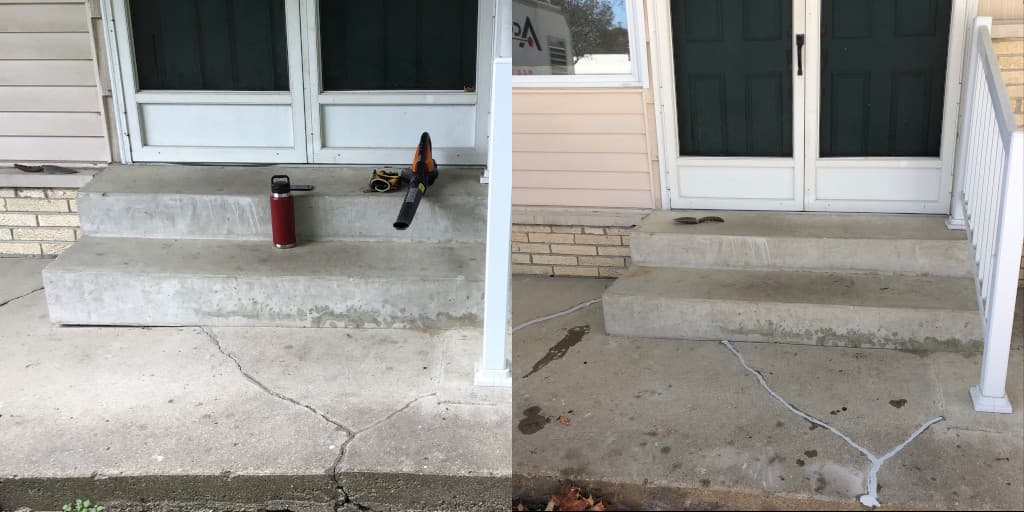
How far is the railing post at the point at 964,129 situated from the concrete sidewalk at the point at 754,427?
716 mm

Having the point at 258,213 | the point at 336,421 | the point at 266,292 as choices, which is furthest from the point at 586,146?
the point at 336,421

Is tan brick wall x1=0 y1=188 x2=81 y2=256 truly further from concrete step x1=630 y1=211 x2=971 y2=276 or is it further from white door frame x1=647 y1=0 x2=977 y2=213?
white door frame x1=647 y1=0 x2=977 y2=213

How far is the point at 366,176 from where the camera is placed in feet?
15.1

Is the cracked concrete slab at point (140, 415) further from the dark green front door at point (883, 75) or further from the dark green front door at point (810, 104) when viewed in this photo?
the dark green front door at point (883, 75)

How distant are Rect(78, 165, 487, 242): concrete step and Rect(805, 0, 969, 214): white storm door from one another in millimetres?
1860

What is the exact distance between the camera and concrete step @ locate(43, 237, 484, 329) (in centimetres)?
384

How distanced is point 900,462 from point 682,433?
708 mm

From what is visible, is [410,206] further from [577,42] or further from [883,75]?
[883,75]

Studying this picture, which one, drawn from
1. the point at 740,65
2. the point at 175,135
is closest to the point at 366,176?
the point at 175,135

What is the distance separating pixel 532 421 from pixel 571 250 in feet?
6.53

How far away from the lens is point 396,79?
15.4 feet

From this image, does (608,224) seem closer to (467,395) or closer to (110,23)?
(467,395)

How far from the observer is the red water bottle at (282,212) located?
4.06m

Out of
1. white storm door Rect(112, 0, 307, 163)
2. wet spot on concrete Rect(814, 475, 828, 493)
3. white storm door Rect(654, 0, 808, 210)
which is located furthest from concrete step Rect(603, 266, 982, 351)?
white storm door Rect(112, 0, 307, 163)
